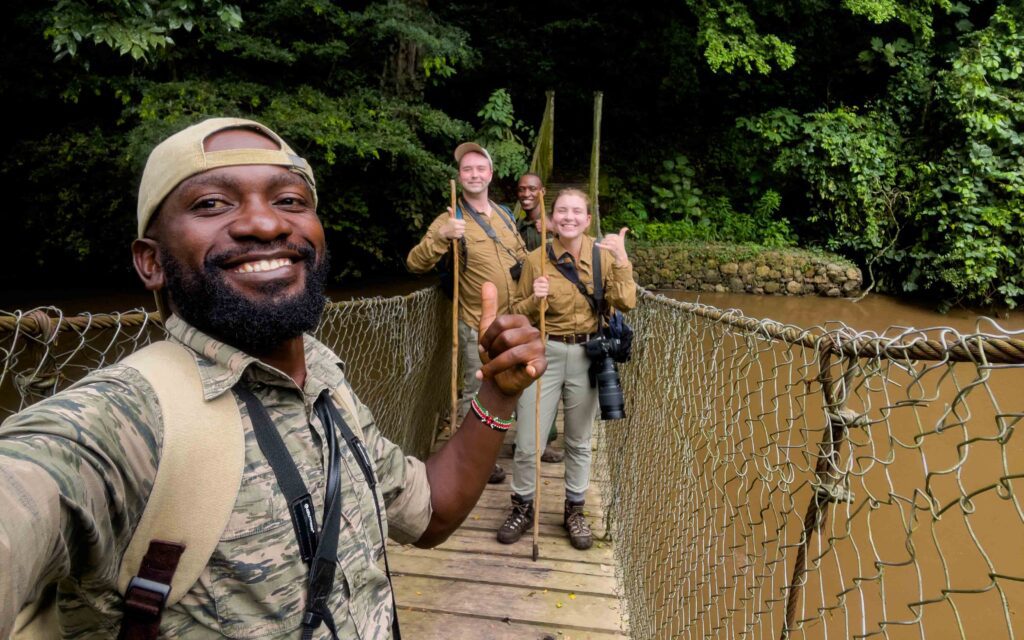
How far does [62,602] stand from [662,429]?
86.9 inches

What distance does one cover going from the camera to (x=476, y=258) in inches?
138

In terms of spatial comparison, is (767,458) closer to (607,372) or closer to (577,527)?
(607,372)

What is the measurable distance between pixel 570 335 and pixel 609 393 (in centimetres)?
34

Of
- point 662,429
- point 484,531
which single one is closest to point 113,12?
point 484,531

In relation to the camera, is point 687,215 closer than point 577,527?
No

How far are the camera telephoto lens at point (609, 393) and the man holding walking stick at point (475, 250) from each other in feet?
2.59

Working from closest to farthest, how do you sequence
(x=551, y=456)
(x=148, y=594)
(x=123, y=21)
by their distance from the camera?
1. (x=148, y=594)
2. (x=551, y=456)
3. (x=123, y=21)

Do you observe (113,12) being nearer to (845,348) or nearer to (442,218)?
(442,218)

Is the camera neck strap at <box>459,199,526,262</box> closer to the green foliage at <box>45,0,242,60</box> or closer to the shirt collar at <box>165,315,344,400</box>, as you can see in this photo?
the green foliage at <box>45,0,242,60</box>

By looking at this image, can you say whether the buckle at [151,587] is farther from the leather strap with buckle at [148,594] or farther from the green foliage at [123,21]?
the green foliage at [123,21]

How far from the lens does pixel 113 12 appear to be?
13.4 feet

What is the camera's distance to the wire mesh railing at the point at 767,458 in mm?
908

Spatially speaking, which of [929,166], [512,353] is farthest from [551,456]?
[929,166]

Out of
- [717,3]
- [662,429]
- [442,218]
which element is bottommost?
[662,429]
